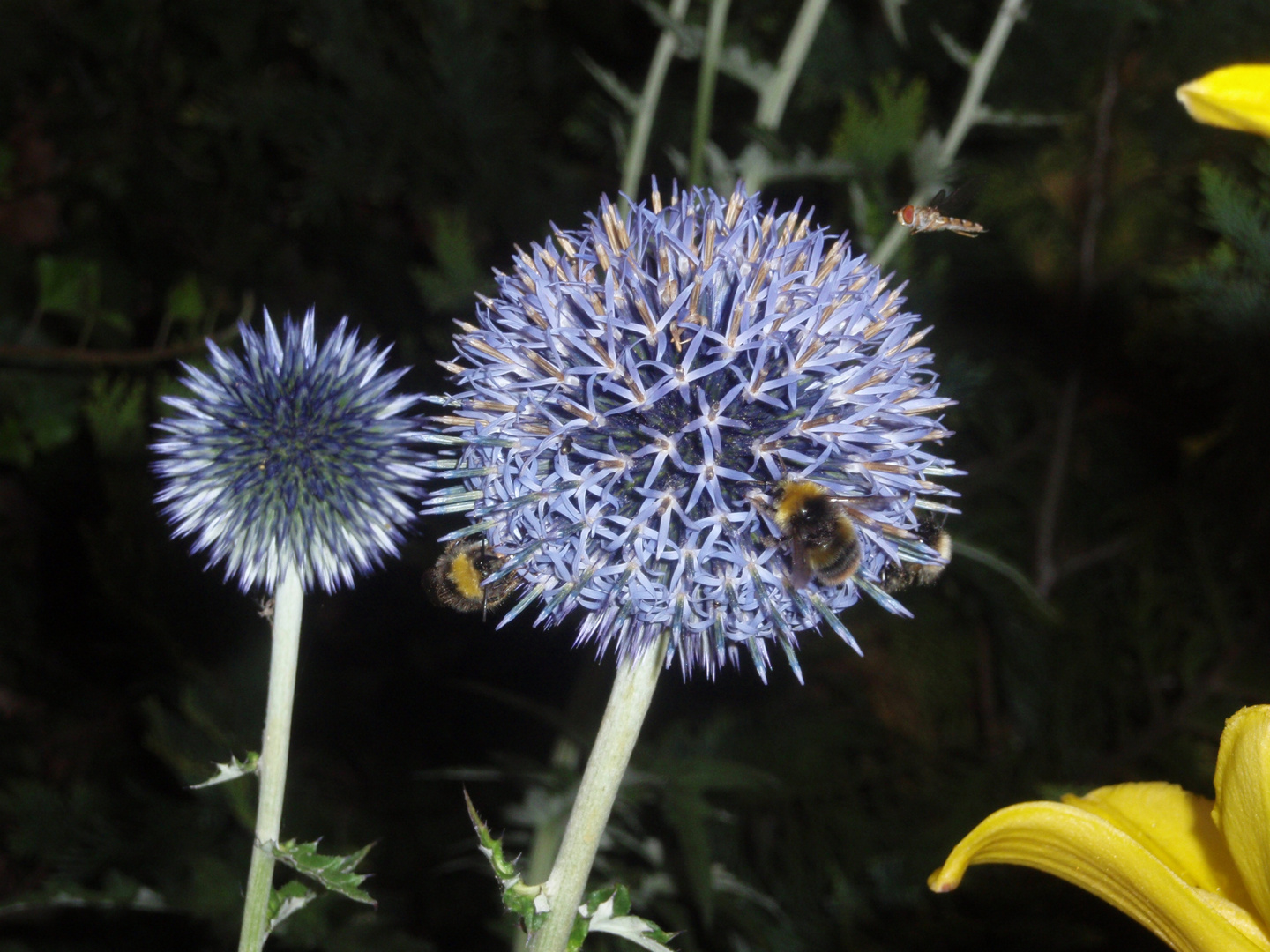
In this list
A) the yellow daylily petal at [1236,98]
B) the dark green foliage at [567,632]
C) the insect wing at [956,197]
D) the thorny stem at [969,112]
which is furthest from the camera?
the dark green foliage at [567,632]

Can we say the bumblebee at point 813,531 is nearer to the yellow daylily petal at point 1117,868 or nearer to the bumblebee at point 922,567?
the bumblebee at point 922,567

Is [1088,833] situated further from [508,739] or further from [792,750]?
[508,739]

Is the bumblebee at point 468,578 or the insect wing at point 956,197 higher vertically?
the insect wing at point 956,197

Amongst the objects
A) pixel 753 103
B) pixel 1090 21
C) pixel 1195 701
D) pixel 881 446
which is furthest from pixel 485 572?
pixel 753 103

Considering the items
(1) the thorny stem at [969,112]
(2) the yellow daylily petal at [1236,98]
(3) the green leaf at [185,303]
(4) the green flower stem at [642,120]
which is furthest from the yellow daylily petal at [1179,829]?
(3) the green leaf at [185,303]

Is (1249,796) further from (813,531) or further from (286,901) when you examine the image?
(286,901)

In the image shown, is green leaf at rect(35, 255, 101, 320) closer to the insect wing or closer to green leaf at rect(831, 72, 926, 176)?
green leaf at rect(831, 72, 926, 176)

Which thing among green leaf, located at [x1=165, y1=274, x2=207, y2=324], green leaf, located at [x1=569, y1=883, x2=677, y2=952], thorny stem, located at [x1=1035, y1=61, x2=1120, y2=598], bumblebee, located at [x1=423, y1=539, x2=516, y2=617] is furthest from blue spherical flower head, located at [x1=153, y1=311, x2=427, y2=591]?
thorny stem, located at [x1=1035, y1=61, x2=1120, y2=598]
